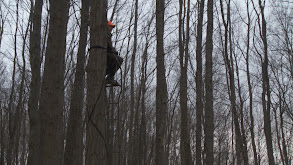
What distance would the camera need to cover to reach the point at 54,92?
3414mm

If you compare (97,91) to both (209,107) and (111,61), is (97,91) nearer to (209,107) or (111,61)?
(111,61)

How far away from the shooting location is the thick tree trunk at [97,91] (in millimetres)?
2607

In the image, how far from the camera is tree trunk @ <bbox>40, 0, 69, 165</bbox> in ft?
10.5

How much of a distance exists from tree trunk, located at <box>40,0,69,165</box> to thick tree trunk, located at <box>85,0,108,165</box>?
0.79 m

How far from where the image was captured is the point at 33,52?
5566 mm

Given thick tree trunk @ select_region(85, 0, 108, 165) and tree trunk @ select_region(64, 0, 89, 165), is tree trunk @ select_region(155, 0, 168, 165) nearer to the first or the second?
tree trunk @ select_region(64, 0, 89, 165)

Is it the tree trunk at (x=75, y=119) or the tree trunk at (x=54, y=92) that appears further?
the tree trunk at (x=75, y=119)

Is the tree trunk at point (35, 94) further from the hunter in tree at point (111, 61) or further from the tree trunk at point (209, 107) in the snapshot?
the tree trunk at point (209, 107)

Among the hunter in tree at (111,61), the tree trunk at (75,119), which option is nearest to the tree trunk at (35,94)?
the tree trunk at (75,119)

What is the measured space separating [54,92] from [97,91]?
934 millimetres

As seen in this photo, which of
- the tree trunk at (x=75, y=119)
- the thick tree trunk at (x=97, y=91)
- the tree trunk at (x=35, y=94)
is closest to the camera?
the thick tree trunk at (x=97, y=91)

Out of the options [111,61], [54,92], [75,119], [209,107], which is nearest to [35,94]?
[75,119]

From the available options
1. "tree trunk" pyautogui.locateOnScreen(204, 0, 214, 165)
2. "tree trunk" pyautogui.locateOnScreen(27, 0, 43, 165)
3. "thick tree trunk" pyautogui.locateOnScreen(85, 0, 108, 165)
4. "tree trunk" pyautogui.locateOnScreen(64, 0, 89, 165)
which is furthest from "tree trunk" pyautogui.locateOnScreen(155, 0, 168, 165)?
"thick tree trunk" pyautogui.locateOnScreen(85, 0, 108, 165)

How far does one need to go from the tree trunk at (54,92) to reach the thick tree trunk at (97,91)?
0.79m
